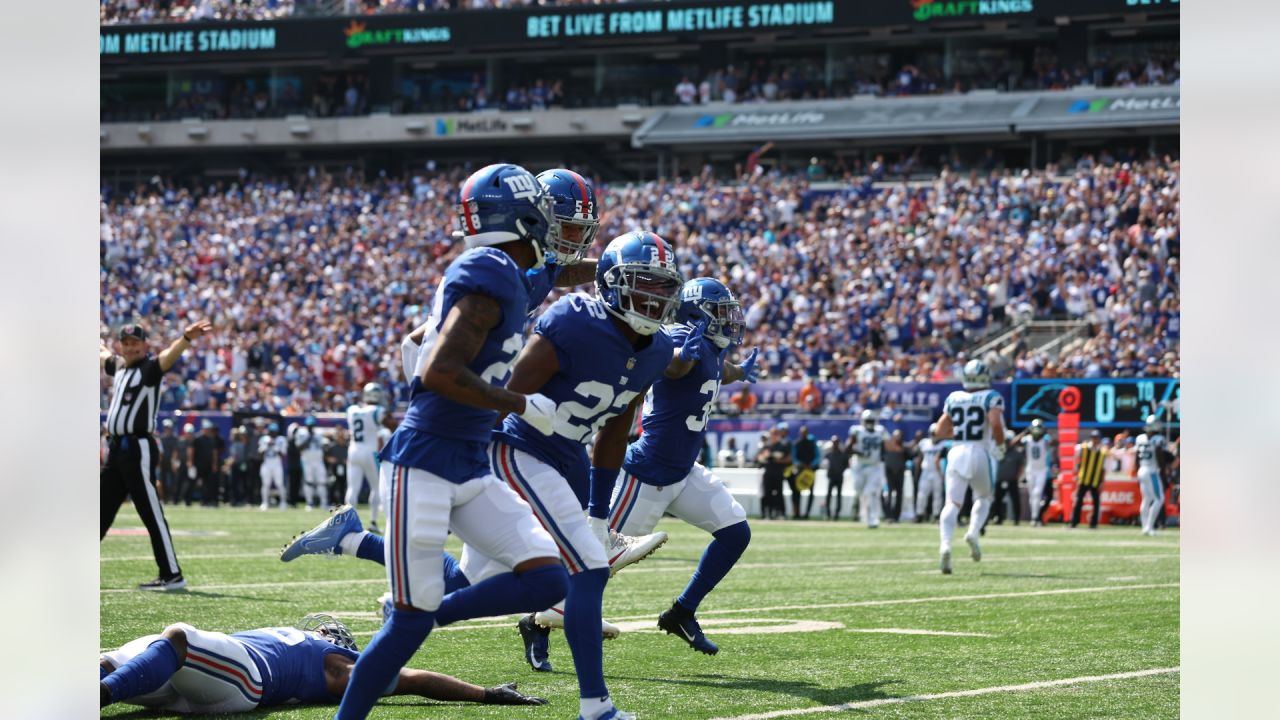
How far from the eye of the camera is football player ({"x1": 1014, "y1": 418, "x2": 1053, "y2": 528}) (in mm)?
21719

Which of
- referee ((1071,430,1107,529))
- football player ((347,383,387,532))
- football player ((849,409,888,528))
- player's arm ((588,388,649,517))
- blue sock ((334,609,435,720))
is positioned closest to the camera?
blue sock ((334,609,435,720))

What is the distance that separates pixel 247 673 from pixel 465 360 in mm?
1579

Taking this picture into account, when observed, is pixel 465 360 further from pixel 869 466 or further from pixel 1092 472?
pixel 1092 472

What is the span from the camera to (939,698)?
18.9ft

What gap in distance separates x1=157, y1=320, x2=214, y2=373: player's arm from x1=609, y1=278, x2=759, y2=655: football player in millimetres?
Answer: 2632

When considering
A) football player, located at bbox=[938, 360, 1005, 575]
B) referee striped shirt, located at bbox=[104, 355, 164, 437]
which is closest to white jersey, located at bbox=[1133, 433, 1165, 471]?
football player, located at bbox=[938, 360, 1005, 575]

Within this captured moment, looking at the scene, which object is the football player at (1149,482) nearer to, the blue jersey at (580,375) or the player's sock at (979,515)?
the player's sock at (979,515)

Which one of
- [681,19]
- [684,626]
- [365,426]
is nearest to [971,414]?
[684,626]

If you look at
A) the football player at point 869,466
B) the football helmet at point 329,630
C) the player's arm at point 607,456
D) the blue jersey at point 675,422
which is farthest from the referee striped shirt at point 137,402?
the football player at point 869,466

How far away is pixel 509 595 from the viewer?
15.3 feet

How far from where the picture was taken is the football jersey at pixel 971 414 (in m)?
13.2

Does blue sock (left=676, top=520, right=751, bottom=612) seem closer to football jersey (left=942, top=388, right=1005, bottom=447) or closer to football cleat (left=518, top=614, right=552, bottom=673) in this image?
football cleat (left=518, top=614, right=552, bottom=673)

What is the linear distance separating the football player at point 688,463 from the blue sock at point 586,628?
1989mm

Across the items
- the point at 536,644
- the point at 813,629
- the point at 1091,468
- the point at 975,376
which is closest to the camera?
the point at 536,644
